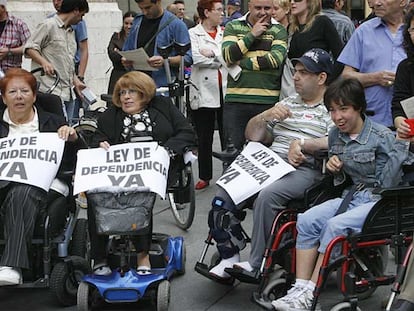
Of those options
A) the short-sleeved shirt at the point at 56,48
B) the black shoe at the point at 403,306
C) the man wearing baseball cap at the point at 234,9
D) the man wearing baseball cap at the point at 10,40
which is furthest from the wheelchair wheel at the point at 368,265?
the man wearing baseball cap at the point at 234,9

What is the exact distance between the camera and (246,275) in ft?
17.6

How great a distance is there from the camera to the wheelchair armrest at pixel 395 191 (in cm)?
474

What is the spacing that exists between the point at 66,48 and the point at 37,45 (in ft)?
0.96

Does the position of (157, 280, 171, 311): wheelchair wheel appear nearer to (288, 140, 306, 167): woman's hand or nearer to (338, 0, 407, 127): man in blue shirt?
(288, 140, 306, 167): woman's hand

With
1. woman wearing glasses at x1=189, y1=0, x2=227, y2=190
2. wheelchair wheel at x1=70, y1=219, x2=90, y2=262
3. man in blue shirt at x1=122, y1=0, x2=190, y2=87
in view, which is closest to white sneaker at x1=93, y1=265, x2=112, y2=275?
wheelchair wheel at x1=70, y1=219, x2=90, y2=262

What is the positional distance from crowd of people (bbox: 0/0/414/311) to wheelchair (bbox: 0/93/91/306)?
104mm

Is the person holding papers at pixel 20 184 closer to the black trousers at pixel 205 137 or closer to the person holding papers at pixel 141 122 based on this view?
the person holding papers at pixel 141 122

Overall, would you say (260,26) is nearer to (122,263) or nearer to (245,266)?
(245,266)

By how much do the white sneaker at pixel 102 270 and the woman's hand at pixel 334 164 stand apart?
1.43 meters

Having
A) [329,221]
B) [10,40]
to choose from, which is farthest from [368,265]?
[10,40]

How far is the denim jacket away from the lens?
16.5 ft

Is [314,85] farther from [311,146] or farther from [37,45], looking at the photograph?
[37,45]

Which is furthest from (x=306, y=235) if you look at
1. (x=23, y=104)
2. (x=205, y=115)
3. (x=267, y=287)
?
(x=205, y=115)

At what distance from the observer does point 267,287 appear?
5191mm
